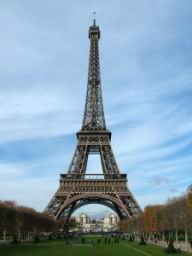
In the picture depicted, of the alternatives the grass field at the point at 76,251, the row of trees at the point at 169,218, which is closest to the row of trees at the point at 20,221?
Answer: the grass field at the point at 76,251

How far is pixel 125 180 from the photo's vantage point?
323 ft

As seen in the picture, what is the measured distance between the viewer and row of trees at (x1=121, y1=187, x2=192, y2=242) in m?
64.4

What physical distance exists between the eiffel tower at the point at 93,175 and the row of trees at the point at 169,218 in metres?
6.83

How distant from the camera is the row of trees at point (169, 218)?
64.4 m

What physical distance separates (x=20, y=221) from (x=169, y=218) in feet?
80.0

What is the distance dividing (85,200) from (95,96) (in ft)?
77.2

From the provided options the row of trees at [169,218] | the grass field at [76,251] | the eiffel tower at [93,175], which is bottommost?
the grass field at [76,251]

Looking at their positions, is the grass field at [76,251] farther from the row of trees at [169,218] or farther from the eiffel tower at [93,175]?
the eiffel tower at [93,175]

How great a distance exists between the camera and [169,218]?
7375 centimetres

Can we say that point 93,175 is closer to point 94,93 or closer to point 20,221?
point 94,93

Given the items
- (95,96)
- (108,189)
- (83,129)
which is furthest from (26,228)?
(95,96)

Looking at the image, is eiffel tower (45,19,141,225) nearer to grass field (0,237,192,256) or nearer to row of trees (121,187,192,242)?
row of trees (121,187,192,242)

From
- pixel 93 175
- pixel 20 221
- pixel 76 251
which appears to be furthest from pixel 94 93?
pixel 76 251

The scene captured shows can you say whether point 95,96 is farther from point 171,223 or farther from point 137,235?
point 171,223
